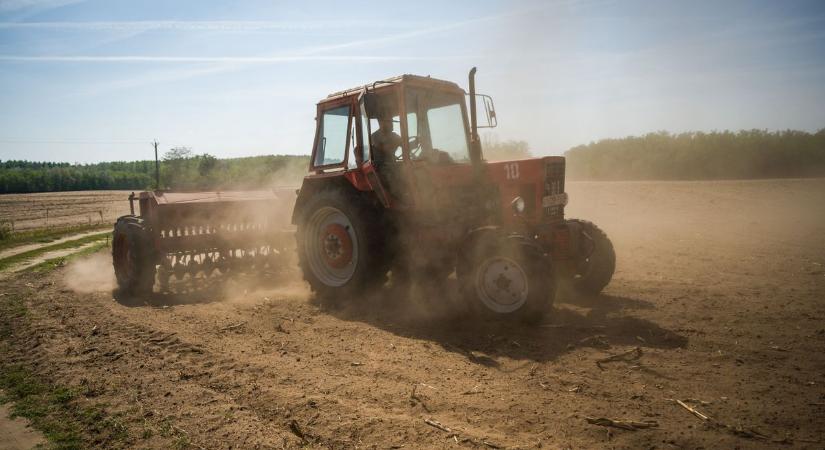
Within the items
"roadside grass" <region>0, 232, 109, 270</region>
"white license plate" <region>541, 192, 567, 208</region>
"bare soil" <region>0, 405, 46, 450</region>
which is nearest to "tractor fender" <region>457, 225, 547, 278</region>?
"white license plate" <region>541, 192, 567, 208</region>

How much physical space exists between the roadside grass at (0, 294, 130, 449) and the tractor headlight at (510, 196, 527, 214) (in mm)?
4506

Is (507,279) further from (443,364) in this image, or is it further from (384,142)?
(384,142)

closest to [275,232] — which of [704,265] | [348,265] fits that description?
[348,265]

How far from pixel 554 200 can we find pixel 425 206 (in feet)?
5.50

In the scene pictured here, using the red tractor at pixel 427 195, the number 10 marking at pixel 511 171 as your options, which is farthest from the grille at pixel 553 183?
the number 10 marking at pixel 511 171

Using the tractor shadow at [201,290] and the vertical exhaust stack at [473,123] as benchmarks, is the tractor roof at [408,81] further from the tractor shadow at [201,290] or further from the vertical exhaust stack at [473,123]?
the tractor shadow at [201,290]

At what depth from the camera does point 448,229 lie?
6078 millimetres

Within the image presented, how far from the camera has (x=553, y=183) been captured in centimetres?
632

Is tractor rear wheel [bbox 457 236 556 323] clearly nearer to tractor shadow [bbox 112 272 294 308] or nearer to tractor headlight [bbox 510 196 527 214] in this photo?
tractor headlight [bbox 510 196 527 214]

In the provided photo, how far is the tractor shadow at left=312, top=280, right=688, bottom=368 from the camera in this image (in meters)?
4.79

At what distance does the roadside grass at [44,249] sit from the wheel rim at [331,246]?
9.36 meters

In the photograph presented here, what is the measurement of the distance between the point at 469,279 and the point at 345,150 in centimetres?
269

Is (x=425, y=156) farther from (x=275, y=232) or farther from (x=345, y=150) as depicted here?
(x=275, y=232)

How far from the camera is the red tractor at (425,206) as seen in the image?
215 inches
